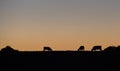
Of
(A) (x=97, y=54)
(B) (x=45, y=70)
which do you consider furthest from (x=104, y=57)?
(B) (x=45, y=70)

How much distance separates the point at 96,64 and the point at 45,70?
3032 mm

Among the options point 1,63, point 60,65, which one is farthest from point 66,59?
point 1,63

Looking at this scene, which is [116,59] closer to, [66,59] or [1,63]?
[66,59]

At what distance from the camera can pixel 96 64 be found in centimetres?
2112

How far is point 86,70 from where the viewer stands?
67.7ft

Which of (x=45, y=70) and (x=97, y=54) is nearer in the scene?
(x=45, y=70)

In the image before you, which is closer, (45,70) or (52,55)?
(45,70)

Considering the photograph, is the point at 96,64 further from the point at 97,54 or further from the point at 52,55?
the point at 52,55

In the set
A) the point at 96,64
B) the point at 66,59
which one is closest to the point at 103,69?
the point at 96,64

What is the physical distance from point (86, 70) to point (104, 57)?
1774 millimetres

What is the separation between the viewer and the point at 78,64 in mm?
21078

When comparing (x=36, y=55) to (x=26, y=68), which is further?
(x=36, y=55)

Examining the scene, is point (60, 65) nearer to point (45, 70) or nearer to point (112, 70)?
point (45, 70)

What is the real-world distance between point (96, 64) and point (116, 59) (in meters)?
1.31
